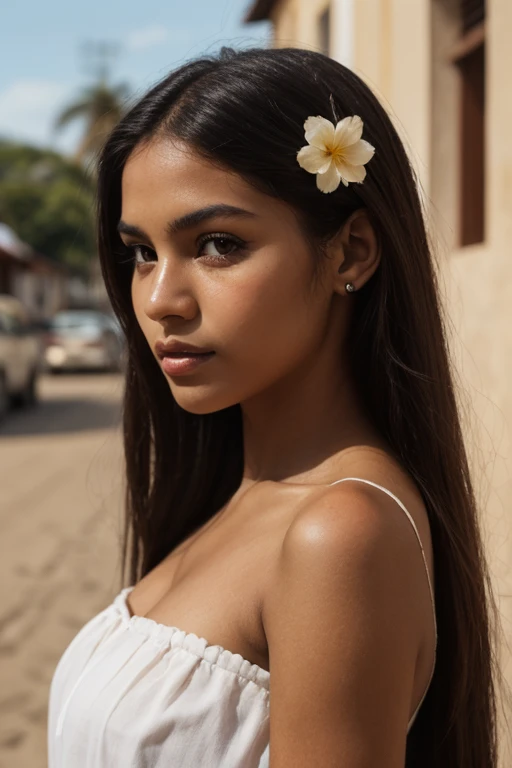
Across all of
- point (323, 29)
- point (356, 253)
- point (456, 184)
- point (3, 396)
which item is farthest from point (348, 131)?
point (3, 396)

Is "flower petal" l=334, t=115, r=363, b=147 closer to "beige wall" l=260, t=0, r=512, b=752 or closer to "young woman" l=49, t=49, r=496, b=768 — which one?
"young woman" l=49, t=49, r=496, b=768

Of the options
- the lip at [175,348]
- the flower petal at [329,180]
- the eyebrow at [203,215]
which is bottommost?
the lip at [175,348]

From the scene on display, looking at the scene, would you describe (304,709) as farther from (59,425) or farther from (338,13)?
(59,425)

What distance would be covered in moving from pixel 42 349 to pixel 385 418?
23049 millimetres

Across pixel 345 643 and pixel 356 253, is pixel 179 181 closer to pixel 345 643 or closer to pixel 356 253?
pixel 356 253

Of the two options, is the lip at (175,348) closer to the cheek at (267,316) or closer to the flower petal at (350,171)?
the cheek at (267,316)

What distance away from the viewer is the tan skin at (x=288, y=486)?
113 cm

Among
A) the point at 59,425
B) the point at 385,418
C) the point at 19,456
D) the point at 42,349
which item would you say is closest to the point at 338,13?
the point at 19,456

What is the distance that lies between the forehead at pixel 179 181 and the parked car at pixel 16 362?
41.5 feet

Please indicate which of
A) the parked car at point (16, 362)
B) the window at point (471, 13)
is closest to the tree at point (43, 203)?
the parked car at point (16, 362)

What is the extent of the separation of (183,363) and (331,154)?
1.22 ft

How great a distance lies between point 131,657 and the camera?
141 cm

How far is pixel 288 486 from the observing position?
150 cm

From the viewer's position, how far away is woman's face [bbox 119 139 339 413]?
1.36m
